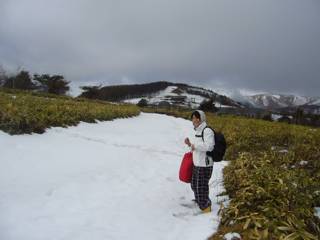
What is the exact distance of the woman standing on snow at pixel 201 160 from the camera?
571cm

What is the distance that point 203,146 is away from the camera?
18.5 feet

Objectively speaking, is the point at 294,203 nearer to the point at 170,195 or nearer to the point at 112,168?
the point at 170,195

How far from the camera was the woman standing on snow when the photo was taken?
18.7ft

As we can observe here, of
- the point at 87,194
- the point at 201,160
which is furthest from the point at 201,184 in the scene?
the point at 87,194

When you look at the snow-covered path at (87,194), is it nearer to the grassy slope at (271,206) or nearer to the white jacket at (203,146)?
the grassy slope at (271,206)

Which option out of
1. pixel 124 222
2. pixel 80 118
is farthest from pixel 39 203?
pixel 80 118

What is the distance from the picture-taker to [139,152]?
11273 mm

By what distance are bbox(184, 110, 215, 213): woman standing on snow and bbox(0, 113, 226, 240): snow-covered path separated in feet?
1.08

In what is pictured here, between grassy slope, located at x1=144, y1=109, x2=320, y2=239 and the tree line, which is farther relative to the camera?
the tree line

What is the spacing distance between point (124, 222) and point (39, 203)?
1458mm

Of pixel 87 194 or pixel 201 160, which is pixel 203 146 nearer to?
pixel 201 160

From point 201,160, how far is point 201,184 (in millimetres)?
454

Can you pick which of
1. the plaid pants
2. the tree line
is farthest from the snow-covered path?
the tree line

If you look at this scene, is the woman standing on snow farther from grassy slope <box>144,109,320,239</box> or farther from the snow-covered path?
grassy slope <box>144,109,320,239</box>
